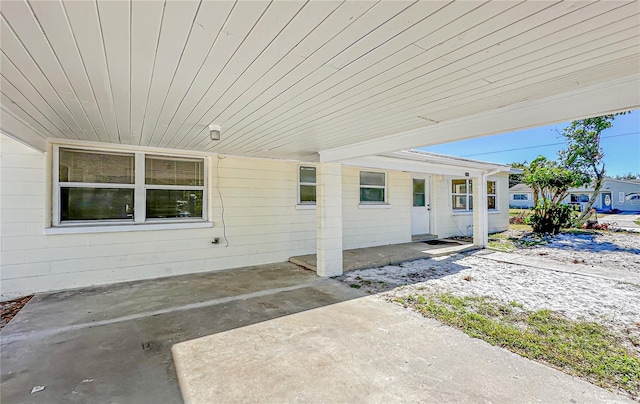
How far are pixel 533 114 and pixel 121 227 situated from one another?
614 cm

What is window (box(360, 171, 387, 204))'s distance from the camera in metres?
Answer: 8.23

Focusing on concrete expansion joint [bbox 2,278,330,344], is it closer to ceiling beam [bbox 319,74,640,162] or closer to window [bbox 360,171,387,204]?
ceiling beam [bbox 319,74,640,162]

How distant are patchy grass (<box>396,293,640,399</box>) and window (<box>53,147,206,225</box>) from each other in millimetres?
4567

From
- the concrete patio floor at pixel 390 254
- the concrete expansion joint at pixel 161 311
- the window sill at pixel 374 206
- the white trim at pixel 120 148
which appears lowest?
the concrete expansion joint at pixel 161 311

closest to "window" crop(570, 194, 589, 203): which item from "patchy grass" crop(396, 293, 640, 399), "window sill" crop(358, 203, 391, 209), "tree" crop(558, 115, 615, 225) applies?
"tree" crop(558, 115, 615, 225)

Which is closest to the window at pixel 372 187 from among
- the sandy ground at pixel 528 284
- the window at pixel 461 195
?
the sandy ground at pixel 528 284

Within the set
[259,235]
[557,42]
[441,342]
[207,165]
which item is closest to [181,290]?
[259,235]

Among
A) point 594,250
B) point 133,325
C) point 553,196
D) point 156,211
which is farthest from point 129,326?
point 553,196

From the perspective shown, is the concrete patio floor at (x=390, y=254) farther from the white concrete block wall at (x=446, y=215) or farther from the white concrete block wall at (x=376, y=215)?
the white concrete block wall at (x=446, y=215)

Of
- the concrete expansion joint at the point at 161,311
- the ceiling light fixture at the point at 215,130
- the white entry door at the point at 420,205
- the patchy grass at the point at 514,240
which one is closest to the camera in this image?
the concrete expansion joint at the point at 161,311

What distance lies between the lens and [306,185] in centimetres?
723

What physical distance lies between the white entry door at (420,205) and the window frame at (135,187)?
630 cm

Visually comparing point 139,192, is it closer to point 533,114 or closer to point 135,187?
point 135,187

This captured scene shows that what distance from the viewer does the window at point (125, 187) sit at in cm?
492
